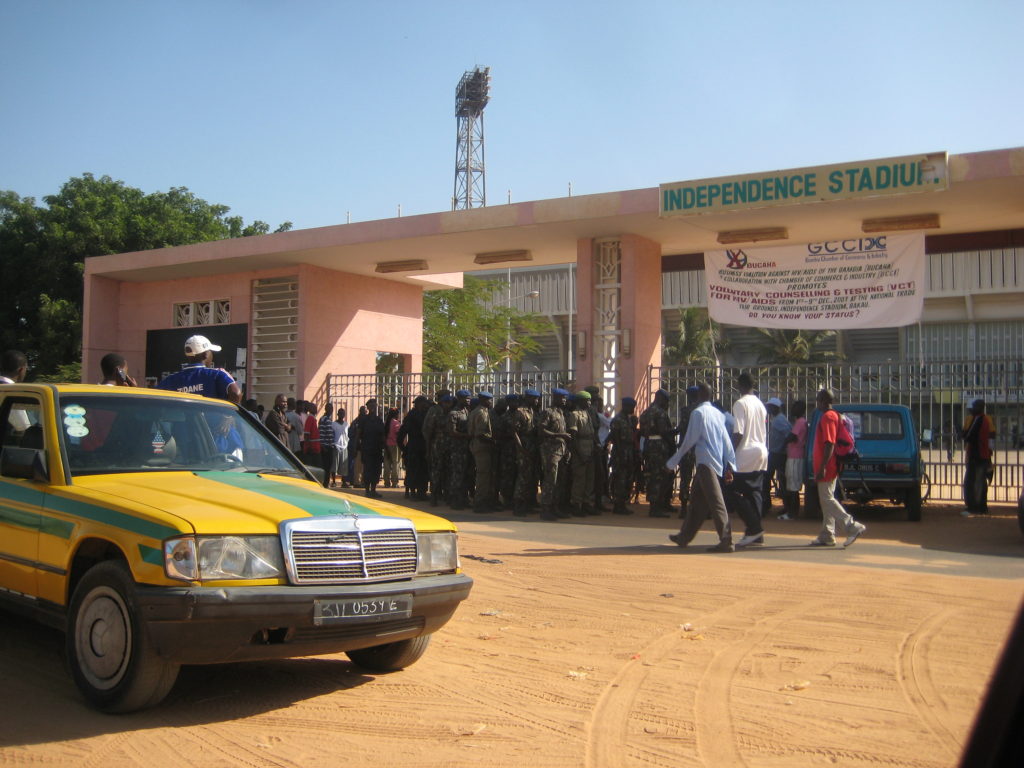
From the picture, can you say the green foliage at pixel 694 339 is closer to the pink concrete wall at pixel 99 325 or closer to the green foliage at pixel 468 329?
the green foliage at pixel 468 329

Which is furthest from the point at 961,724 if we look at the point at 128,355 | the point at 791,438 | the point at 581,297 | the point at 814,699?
the point at 128,355

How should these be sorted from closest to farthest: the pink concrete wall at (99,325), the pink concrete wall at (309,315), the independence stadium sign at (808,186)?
the independence stadium sign at (808,186) → the pink concrete wall at (309,315) → the pink concrete wall at (99,325)

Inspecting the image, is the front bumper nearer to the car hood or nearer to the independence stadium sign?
the car hood

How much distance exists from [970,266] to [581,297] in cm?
2710

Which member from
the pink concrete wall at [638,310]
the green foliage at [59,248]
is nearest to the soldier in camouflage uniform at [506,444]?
the pink concrete wall at [638,310]

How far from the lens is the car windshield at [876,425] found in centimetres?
1451

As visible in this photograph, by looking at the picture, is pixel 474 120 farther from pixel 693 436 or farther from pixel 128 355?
pixel 693 436

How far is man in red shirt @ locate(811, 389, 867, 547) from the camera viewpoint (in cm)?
1066

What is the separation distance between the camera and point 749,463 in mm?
10773

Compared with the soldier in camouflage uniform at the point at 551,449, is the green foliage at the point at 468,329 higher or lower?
higher

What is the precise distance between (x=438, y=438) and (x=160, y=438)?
384 inches

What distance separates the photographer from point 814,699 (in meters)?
5.22

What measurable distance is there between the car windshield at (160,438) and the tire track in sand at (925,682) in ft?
12.7

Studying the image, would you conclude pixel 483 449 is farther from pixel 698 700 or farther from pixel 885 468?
pixel 698 700
